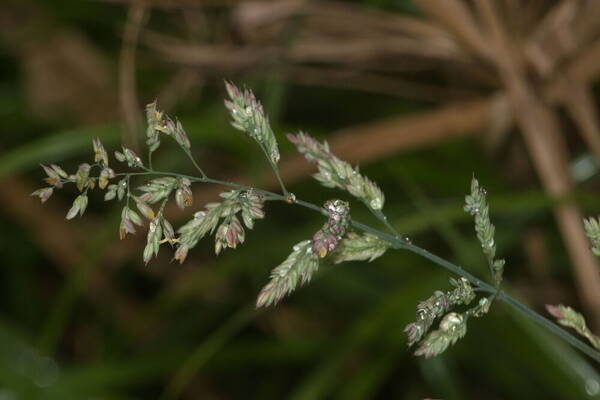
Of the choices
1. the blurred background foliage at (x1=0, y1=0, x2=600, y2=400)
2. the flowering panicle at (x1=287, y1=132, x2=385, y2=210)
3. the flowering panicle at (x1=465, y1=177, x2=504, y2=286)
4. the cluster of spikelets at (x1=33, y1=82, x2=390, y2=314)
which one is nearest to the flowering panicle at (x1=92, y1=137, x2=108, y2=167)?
the cluster of spikelets at (x1=33, y1=82, x2=390, y2=314)

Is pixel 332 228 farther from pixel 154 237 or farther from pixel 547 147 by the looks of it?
pixel 547 147

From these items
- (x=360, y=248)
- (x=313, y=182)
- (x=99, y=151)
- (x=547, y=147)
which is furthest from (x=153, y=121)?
(x=313, y=182)

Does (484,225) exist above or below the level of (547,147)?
below

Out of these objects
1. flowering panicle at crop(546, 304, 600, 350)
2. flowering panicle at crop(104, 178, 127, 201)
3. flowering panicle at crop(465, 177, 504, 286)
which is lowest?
flowering panicle at crop(546, 304, 600, 350)

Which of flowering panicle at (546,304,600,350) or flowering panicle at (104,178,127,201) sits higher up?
flowering panicle at (104,178,127,201)

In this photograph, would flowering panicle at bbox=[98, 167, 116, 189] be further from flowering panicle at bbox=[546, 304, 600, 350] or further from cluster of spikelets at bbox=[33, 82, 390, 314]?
flowering panicle at bbox=[546, 304, 600, 350]

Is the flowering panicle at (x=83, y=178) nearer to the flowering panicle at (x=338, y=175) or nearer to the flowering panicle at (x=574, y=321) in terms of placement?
the flowering panicle at (x=338, y=175)

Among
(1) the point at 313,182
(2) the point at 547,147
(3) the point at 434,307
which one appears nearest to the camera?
(3) the point at 434,307
